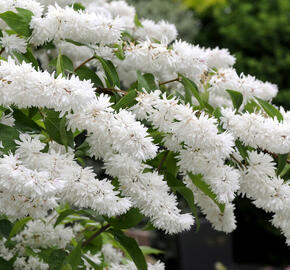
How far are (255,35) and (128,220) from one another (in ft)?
16.8

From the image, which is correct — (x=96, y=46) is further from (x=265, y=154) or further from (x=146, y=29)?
(x=265, y=154)

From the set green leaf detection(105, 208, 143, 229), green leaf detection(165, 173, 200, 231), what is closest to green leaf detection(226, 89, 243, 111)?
Answer: green leaf detection(165, 173, 200, 231)

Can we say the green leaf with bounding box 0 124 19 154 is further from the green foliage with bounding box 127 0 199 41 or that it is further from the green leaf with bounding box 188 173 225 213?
the green foliage with bounding box 127 0 199 41

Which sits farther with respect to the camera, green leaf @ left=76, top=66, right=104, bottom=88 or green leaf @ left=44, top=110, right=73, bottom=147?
green leaf @ left=76, top=66, right=104, bottom=88

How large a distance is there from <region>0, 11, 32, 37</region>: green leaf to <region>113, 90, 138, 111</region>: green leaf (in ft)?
0.84

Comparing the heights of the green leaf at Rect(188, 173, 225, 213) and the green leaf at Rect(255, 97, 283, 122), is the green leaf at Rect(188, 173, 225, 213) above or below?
below

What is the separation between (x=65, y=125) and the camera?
3.50 ft

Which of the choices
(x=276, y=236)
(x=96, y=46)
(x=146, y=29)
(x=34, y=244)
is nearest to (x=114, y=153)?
(x=96, y=46)

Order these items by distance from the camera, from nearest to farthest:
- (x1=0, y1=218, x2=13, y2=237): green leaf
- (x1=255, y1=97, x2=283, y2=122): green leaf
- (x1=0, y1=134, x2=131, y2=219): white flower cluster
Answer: (x1=0, y1=134, x2=131, y2=219): white flower cluster → (x1=255, y1=97, x2=283, y2=122): green leaf → (x1=0, y1=218, x2=13, y2=237): green leaf

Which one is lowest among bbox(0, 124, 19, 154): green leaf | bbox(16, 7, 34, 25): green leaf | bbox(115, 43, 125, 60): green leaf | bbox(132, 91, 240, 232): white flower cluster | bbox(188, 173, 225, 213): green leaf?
bbox(0, 124, 19, 154): green leaf

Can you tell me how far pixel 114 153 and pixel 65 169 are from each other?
4.6 inches

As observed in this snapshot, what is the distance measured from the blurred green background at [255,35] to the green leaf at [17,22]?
4488 millimetres

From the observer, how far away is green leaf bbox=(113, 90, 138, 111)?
1.14 metres

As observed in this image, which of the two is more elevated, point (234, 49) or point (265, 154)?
point (234, 49)
